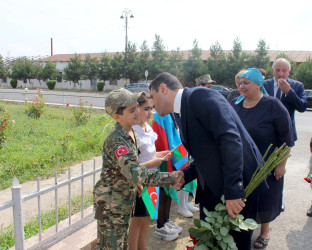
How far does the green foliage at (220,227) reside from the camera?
1.72 m

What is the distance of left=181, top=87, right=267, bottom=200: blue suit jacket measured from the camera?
1644 millimetres

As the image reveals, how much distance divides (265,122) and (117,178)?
5.12ft

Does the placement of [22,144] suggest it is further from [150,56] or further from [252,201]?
[150,56]

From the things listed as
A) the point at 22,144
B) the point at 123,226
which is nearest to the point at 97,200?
the point at 123,226

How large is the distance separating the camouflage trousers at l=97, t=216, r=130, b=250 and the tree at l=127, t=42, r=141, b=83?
112 feet

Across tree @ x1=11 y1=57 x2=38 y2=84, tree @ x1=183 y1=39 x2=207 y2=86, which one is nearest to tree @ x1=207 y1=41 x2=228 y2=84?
tree @ x1=183 y1=39 x2=207 y2=86

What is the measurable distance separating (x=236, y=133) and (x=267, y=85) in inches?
100

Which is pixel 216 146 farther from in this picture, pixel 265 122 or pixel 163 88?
pixel 265 122

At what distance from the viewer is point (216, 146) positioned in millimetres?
1762

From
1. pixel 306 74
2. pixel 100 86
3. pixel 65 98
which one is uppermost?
pixel 306 74

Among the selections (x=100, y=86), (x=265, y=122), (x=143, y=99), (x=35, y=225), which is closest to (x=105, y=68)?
(x=100, y=86)

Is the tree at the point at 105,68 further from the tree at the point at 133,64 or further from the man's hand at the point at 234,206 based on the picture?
the man's hand at the point at 234,206

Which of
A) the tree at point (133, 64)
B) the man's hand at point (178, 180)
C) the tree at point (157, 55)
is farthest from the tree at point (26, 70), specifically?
the man's hand at point (178, 180)

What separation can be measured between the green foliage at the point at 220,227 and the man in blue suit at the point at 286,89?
2.28 meters
